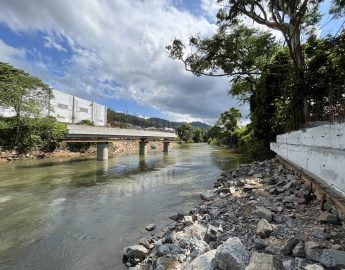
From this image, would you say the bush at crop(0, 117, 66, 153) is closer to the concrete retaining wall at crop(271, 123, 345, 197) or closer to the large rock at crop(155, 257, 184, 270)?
the large rock at crop(155, 257, 184, 270)

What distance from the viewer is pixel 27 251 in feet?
24.3

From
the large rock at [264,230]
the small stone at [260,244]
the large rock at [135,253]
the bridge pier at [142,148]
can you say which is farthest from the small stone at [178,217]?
the bridge pier at [142,148]

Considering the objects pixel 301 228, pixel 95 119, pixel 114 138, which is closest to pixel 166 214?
pixel 301 228

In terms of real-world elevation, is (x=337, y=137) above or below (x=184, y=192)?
above

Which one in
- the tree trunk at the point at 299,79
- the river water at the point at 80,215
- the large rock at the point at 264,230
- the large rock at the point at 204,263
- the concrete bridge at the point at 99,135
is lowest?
the river water at the point at 80,215

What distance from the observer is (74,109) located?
61.7 m

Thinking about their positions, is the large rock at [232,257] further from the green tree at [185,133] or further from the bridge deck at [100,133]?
the green tree at [185,133]

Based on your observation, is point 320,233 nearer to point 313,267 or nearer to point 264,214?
point 313,267

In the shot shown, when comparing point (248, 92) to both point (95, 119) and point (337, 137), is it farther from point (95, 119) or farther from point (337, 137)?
point (95, 119)

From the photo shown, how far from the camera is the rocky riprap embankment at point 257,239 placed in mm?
4469

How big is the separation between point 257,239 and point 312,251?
126cm

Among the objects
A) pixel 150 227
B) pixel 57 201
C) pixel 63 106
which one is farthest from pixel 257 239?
pixel 63 106

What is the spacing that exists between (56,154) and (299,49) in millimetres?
30541

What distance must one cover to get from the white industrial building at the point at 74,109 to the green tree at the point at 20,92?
929 cm
